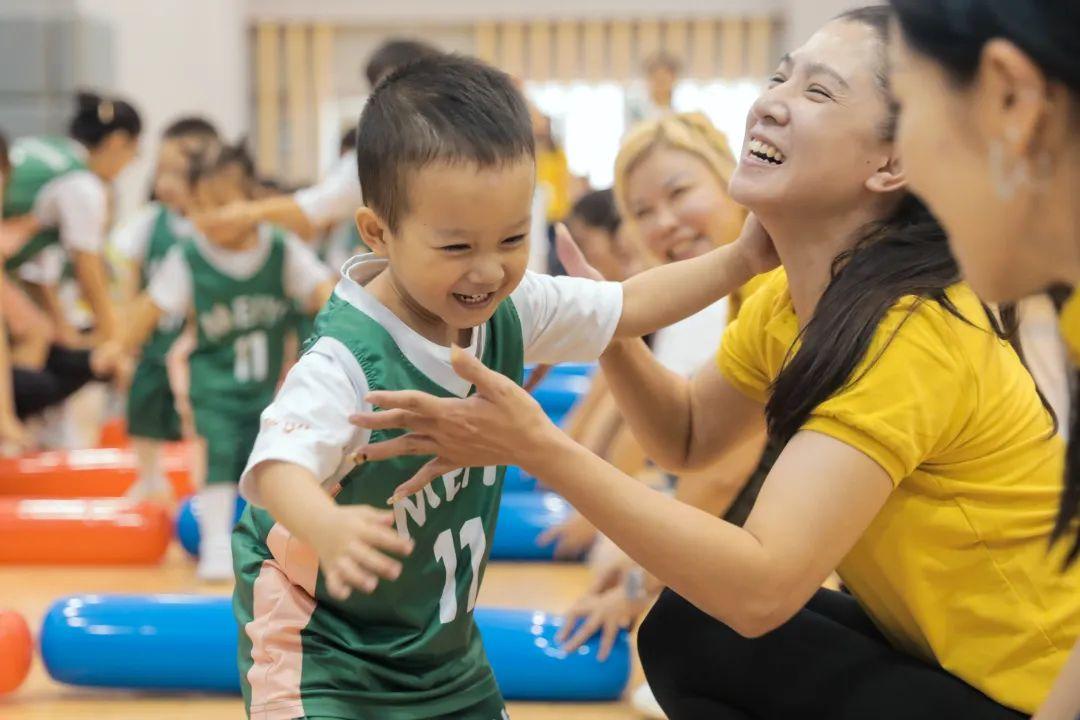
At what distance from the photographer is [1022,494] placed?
56.3 inches

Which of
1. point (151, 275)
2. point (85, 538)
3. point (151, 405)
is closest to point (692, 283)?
point (85, 538)

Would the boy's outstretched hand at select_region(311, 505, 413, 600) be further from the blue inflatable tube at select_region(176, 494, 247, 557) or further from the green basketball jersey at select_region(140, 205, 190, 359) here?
the green basketball jersey at select_region(140, 205, 190, 359)

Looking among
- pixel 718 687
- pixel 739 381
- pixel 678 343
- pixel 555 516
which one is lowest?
pixel 555 516

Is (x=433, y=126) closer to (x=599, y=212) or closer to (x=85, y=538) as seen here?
(x=85, y=538)

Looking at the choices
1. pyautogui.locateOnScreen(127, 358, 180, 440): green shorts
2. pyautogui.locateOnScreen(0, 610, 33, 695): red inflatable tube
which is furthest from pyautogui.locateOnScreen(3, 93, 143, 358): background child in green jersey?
pyautogui.locateOnScreen(0, 610, 33, 695): red inflatable tube

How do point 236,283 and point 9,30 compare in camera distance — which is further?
point 9,30

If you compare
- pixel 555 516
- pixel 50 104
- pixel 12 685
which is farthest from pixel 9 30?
pixel 12 685

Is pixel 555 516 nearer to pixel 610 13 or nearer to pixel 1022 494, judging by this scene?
pixel 1022 494

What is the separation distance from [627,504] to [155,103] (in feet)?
28.9

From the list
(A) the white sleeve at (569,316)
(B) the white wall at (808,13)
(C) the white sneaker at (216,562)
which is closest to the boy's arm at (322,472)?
(A) the white sleeve at (569,316)

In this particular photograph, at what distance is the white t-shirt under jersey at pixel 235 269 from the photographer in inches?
139

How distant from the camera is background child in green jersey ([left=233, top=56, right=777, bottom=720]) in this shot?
1312 millimetres

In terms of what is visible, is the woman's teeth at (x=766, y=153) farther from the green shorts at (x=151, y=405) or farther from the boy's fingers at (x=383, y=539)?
the green shorts at (x=151, y=405)

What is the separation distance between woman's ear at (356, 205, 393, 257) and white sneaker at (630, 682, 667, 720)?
114cm
